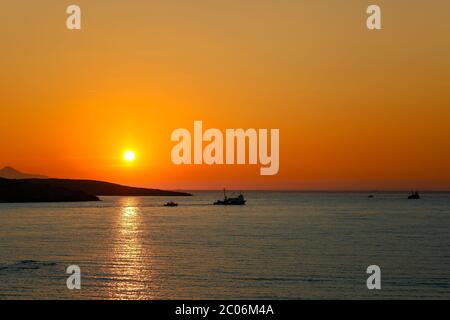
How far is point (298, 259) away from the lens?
181ft

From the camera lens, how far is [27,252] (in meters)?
60.2

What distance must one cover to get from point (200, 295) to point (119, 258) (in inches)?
825

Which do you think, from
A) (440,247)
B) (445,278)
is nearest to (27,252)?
(445,278)

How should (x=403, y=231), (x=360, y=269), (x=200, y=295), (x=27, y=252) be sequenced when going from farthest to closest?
(x=403, y=231)
(x=27, y=252)
(x=360, y=269)
(x=200, y=295)

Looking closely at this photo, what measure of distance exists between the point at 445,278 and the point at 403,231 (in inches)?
1929

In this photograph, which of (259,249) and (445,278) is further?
(259,249)

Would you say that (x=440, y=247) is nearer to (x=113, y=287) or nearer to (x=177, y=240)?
(x=177, y=240)

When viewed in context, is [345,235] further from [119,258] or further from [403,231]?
[119,258]
